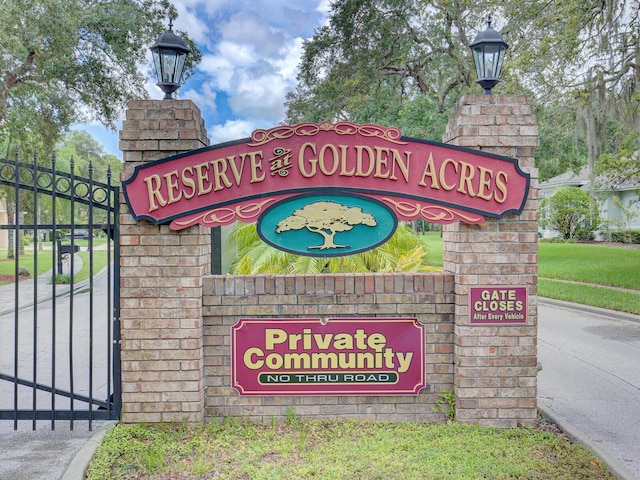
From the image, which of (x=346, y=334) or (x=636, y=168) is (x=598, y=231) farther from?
(x=346, y=334)

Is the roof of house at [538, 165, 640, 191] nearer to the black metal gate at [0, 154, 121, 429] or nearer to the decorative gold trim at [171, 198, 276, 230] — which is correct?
the black metal gate at [0, 154, 121, 429]

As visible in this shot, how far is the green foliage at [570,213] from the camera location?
1057 inches

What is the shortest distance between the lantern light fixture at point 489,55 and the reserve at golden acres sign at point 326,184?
0.71 metres

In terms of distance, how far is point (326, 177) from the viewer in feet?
12.9

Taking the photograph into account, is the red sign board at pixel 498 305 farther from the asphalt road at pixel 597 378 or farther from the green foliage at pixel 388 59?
the green foliage at pixel 388 59

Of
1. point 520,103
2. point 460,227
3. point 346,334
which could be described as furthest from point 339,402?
Answer: point 520,103

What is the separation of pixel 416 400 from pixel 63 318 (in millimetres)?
8784

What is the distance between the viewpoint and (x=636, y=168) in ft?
40.8

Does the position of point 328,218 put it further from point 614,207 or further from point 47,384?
point 614,207

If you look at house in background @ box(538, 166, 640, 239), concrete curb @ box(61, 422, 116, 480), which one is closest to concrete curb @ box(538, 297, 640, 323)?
concrete curb @ box(61, 422, 116, 480)

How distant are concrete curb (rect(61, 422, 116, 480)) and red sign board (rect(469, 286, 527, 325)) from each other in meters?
3.14

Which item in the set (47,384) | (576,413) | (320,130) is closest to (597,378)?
(576,413)

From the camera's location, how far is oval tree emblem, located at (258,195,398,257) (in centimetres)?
395

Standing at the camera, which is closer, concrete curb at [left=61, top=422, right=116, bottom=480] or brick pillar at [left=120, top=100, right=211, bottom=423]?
concrete curb at [left=61, top=422, right=116, bottom=480]
